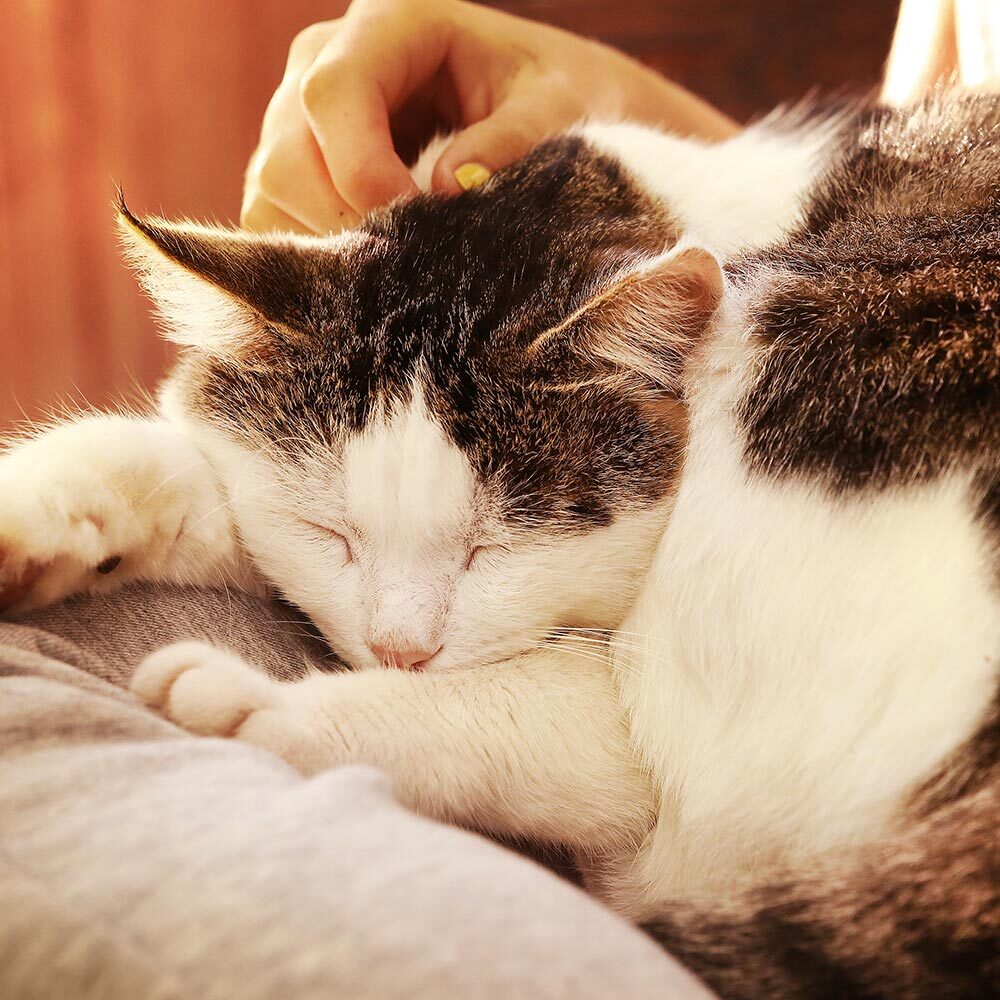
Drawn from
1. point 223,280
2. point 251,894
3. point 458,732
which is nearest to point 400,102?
point 223,280

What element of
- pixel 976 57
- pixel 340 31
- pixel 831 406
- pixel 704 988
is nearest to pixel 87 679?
pixel 704 988

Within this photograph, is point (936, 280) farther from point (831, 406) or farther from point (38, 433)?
point (38, 433)

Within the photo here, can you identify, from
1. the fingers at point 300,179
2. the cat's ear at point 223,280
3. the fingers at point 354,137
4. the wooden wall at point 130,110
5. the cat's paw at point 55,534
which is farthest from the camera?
the wooden wall at point 130,110

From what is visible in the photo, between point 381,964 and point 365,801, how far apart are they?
0.14 m

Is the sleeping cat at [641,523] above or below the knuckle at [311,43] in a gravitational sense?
below

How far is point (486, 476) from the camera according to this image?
90 cm

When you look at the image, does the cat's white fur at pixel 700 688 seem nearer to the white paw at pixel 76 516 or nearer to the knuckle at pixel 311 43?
the white paw at pixel 76 516

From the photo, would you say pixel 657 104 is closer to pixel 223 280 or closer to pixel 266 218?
pixel 266 218

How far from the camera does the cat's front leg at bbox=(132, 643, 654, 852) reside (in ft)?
2.38

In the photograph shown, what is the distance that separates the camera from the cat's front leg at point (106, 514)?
2.61ft

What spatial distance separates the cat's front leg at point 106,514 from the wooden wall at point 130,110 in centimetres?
121

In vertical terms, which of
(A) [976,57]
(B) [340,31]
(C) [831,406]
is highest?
(A) [976,57]

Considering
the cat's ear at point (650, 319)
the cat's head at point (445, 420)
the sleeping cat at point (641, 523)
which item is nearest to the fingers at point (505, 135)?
the sleeping cat at point (641, 523)

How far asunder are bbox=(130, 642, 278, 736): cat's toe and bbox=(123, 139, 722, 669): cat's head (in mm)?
154
